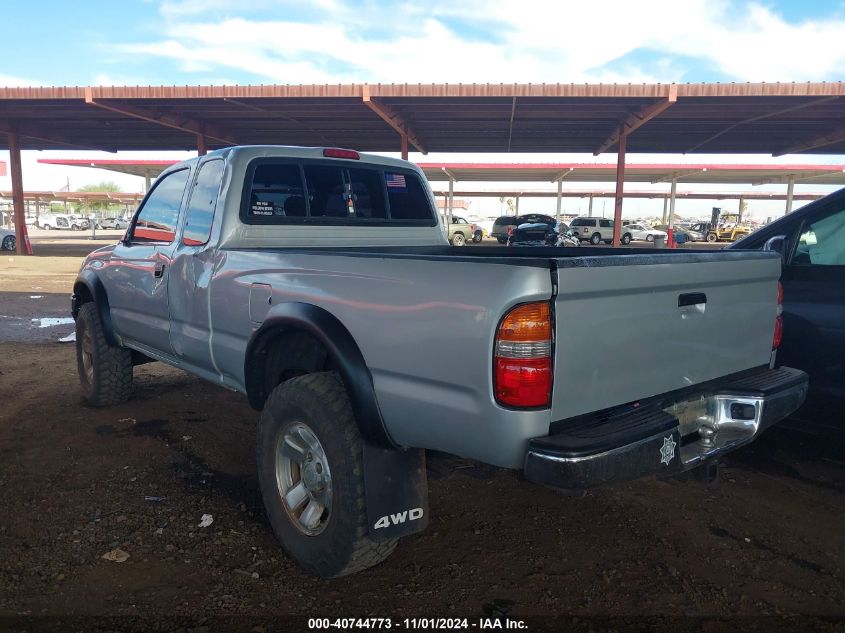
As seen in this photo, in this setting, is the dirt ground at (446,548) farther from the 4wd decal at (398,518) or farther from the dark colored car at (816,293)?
the dark colored car at (816,293)

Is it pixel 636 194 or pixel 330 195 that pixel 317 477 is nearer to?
pixel 330 195

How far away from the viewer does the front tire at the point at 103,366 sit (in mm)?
4918

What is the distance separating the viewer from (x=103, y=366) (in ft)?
16.1

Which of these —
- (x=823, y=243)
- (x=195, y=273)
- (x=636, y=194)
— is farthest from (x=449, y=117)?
(x=636, y=194)

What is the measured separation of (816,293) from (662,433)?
2197 millimetres

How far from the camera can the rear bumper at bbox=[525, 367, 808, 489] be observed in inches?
75.9

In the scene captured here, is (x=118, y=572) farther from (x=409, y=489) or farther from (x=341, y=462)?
(x=409, y=489)

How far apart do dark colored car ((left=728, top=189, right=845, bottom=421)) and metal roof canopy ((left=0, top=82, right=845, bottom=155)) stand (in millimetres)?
13871

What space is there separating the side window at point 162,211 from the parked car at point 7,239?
26.0m

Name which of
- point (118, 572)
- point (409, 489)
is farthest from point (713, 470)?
point (118, 572)

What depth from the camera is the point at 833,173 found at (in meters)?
36.5

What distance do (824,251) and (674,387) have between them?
82.8 inches

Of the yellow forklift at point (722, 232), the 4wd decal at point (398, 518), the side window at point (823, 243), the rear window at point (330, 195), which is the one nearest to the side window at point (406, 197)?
the rear window at point (330, 195)

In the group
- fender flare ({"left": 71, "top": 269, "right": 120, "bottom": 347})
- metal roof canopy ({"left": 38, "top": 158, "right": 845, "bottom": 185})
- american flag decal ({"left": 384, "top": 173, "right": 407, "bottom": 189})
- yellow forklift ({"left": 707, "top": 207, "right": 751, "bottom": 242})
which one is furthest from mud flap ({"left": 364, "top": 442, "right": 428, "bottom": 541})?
yellow forklift ({"left": 707, "top": 207, "right": 751, "bottom": 242})
